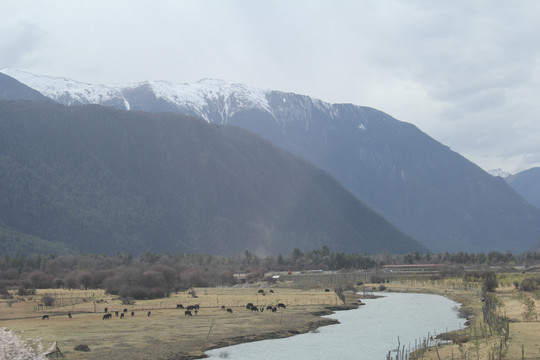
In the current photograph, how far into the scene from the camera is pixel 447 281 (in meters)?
132

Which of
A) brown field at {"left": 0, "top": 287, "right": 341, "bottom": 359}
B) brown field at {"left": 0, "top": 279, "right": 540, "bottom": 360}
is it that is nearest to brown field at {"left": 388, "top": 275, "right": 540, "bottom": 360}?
brown field at {"left": 0, "top": 279, "right": 540, "bottom": 360}

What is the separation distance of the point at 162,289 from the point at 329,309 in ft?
119

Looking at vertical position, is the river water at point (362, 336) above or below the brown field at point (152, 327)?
below

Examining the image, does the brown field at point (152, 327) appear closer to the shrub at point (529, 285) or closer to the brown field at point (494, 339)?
the brown field at point (494, 339)

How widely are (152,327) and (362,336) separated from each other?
20442 mm

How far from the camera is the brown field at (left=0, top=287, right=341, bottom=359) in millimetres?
50000

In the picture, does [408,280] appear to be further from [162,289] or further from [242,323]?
[242,323]

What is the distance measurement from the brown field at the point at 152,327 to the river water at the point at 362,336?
8.61ft

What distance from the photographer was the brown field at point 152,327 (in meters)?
50.0

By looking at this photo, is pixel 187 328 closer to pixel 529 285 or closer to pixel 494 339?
pixel 494 339

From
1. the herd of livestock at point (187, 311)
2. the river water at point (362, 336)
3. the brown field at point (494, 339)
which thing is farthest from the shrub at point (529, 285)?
the herd of livestock at point (187, 311)

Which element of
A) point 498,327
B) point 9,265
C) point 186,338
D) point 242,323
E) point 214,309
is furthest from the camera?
point 9,265

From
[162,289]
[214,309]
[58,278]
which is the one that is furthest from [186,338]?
[58,278]

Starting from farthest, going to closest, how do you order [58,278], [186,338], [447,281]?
1. [58,278]
2. [447,281]
3. [186,338]
